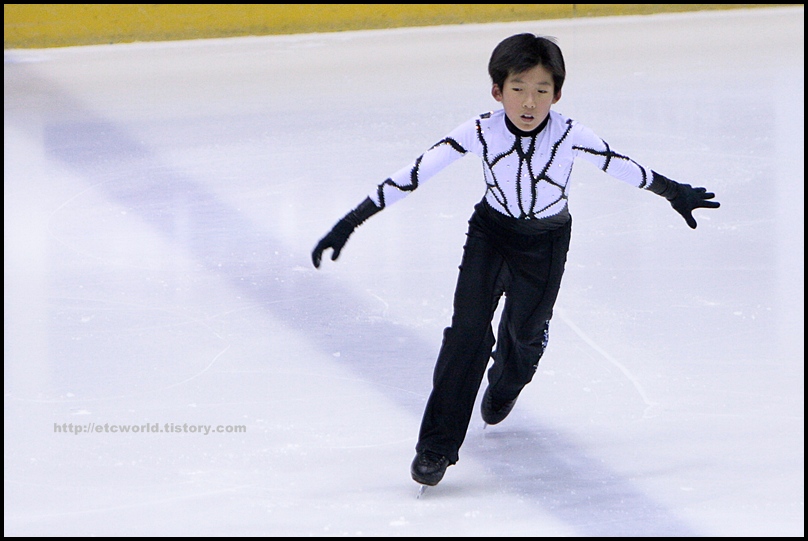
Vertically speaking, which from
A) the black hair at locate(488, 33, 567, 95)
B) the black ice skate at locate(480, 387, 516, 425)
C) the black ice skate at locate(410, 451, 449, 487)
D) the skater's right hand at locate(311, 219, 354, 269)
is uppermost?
the black hair at locate(488, 33, 567, 95)

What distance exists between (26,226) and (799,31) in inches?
207

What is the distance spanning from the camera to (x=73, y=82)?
6340 millimetres

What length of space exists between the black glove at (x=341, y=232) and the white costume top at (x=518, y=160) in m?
0.03

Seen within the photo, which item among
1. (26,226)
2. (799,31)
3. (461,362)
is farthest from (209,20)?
(461,362)

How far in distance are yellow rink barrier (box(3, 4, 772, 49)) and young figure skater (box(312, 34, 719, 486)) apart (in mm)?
5082

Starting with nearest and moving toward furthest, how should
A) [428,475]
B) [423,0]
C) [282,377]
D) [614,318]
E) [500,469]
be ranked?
[428,475] < [500,469] < [282,377] < [614,318] < [423,0]

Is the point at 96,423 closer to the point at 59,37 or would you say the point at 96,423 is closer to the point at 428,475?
the point at 428,475

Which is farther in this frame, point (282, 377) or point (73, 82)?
point (73, 82)

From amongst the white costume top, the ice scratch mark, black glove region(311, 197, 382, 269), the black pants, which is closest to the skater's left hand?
the white costume top

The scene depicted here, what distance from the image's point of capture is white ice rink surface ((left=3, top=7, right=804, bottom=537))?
2.54 metres

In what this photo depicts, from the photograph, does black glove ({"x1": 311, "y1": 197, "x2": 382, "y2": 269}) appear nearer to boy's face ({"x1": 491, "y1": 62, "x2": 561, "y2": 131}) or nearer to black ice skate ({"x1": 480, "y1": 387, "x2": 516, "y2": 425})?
boy's face ({"x1": 491, "y1": 62, "x2": 561, "y2": 131})

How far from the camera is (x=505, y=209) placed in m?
2.61

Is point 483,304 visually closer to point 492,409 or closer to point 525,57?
point 492,409

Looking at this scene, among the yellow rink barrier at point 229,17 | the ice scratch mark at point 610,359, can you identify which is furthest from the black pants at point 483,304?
the yellow rink barrier at point 229,17
